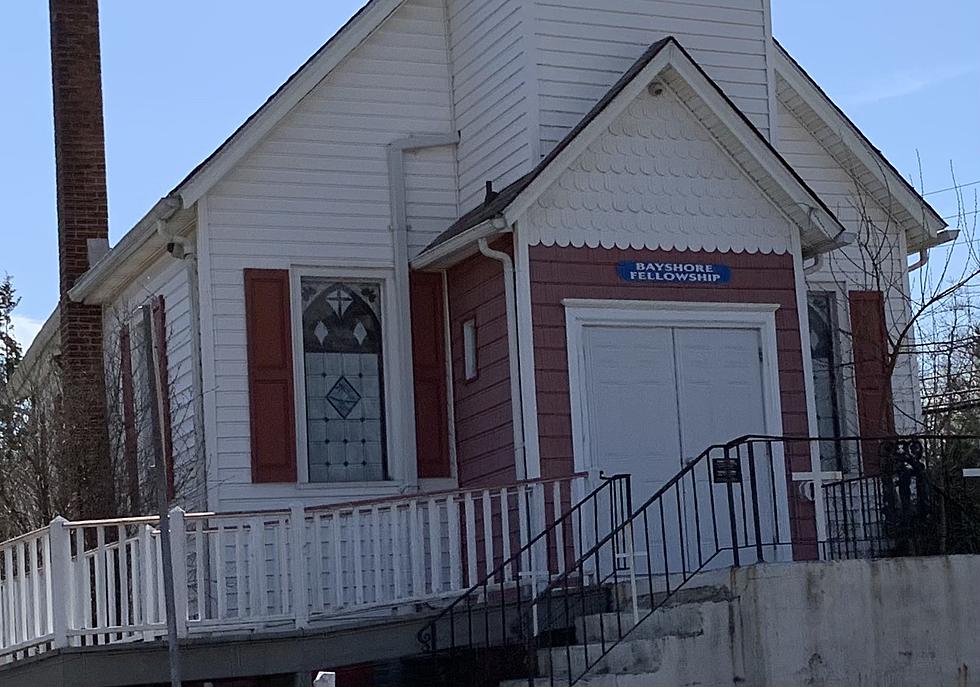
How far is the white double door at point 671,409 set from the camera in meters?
15.1

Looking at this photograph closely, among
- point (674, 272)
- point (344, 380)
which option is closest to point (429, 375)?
point (344, 380)

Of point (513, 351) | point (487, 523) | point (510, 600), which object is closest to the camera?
point (487, 523)

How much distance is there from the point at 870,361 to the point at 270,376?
637 centimetres

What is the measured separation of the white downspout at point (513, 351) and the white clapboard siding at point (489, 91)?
3.67 ft

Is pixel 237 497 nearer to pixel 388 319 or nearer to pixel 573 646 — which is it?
pixel 388 319

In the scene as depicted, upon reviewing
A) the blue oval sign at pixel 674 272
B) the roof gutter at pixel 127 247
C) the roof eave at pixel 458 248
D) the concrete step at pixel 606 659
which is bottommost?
the concrete step at pixel 606 659

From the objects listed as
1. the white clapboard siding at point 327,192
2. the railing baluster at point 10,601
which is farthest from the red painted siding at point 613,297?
the railing baluster at point 10,601

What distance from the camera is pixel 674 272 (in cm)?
1570

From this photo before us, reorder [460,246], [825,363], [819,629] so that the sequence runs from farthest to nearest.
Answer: [825,363]
[460,246]
[819,629]

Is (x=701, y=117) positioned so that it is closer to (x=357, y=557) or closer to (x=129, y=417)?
(x=357, y=557)

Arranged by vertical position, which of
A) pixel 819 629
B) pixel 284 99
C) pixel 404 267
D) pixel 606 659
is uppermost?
pixel 284 99

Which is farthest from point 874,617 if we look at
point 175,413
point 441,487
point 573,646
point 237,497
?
point 175,413

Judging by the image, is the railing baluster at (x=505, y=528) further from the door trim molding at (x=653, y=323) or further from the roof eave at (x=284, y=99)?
the roof eave at (x=284, y=99)

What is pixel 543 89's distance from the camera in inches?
632
